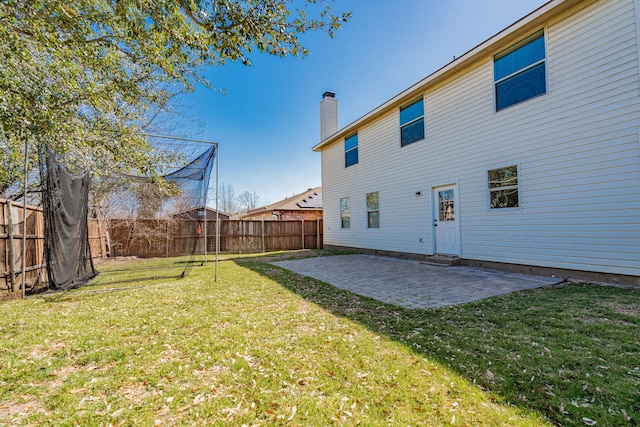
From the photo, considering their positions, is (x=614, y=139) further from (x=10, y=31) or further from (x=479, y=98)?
(x=10, y=31)

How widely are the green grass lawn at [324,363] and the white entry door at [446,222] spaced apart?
3.06 m

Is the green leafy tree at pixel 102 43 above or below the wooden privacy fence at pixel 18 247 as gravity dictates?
above

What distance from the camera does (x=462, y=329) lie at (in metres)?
3.03

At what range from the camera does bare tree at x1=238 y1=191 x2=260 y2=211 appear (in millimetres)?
40500

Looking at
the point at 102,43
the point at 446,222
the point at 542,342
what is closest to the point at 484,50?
the point at 446,222

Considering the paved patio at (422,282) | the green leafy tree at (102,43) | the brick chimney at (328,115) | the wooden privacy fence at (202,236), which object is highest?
the brick chimney at (328,115)

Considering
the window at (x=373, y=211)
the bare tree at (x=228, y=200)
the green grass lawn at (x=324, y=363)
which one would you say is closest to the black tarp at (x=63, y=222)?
the green grass lawn at (x=324, y=363)

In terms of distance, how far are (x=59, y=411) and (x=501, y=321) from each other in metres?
3.96

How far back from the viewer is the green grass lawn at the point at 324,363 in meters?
1.77

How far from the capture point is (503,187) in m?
6.09

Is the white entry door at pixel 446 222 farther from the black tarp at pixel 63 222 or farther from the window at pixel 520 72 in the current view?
the black tarp at pixel 63 222

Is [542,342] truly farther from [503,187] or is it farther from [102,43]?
[102,43]

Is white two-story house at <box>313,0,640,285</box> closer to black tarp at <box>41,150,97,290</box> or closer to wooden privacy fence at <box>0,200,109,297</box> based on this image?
black tarp at <box>41,150,97,290</box>

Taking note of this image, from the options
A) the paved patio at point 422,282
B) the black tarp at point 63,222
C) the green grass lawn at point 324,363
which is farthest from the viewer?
the black tarp at point 63,222
